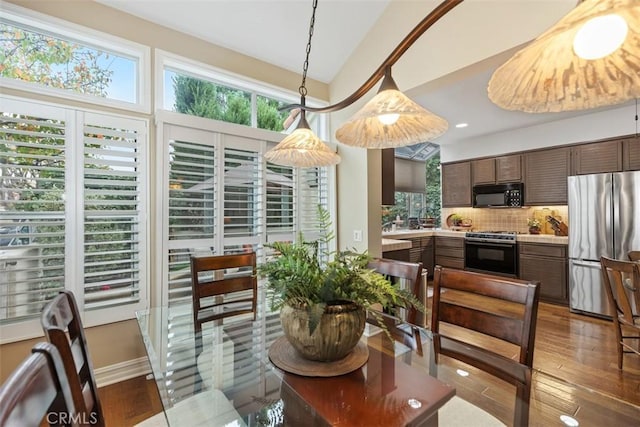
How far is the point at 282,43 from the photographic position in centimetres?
290

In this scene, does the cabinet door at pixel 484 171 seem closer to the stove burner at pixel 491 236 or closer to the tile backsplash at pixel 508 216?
the tile backsplash at pixel 508 216

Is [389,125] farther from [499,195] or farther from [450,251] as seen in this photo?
[450,251]

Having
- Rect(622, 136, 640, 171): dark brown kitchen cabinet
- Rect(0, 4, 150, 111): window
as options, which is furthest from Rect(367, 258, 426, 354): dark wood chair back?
Rect(622, 136, 640, 171): dark brown kitchen cabinet

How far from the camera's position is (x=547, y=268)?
4.44 metres

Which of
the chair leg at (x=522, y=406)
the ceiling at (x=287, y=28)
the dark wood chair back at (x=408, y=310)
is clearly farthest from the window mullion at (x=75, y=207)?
the chair leg at (x=522, y=406)

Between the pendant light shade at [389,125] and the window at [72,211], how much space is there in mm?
1843

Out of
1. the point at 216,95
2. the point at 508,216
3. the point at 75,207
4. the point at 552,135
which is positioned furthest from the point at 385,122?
the point at 508,216

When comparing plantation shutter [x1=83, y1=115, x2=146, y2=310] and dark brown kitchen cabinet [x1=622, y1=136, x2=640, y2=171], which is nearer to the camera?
plantation shutter [x1=83, y1=115, x2=146, y2=310]

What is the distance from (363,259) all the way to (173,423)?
0.98 metres

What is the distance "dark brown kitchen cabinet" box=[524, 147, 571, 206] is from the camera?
4.54 meters

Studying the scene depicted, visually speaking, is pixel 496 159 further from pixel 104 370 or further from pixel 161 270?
pixel 104 370

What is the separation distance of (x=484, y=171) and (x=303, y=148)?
16.6 feet

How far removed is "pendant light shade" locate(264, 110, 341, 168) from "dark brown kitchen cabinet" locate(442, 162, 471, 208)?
4.76 metres

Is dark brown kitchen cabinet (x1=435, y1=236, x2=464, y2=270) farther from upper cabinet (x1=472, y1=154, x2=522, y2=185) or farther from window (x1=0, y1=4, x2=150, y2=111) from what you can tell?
window (x1=0, y1=4, x2=150, y2=111)
